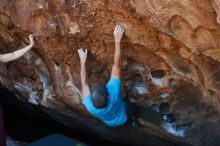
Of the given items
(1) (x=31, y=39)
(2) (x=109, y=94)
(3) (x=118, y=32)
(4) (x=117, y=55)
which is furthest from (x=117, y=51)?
(1) (x=31, y=39)

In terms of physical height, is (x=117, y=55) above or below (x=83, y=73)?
above

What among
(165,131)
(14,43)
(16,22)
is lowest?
(165,131)

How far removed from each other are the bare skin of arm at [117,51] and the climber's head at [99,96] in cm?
17

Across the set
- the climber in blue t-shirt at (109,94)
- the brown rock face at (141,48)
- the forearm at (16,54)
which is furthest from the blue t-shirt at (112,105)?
the forearm at (16,54)

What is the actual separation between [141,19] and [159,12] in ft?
0.78

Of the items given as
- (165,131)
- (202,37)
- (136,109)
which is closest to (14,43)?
(136,109)

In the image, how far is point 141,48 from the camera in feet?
11.6

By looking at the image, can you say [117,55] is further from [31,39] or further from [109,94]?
[31,39]

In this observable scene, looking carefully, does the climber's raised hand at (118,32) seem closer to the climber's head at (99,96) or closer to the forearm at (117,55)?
the forearm at (117,55)

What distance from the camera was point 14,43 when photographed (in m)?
4.37

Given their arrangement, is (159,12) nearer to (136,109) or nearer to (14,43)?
(136,109)

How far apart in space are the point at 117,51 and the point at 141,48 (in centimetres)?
20

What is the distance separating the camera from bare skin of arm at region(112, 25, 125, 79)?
11.2 feet

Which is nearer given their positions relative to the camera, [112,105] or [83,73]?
[112,105]
